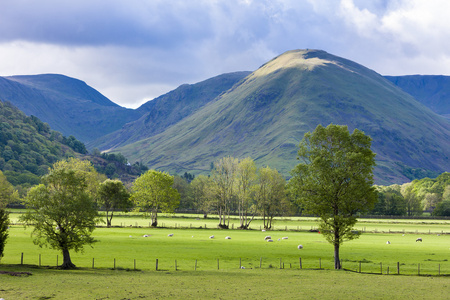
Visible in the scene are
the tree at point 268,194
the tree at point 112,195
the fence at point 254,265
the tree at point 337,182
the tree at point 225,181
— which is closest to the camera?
the fence at point 254,265

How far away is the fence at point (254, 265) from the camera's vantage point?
5406 centimetres

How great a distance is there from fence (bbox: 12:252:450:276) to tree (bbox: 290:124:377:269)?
4284 millimetres

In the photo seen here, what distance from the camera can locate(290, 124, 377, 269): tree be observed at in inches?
2226

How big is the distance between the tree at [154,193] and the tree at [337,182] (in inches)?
3310

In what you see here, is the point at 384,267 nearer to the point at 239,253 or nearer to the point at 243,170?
the point at 239,253

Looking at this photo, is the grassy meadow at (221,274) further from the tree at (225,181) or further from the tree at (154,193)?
the tree at (225,181)

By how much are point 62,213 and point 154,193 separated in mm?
85320

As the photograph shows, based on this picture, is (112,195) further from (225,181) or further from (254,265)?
(254,265)

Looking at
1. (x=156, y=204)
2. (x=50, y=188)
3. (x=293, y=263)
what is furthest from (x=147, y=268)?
(x=156, y=204)

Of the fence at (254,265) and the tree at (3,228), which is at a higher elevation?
the tree at (3,228)

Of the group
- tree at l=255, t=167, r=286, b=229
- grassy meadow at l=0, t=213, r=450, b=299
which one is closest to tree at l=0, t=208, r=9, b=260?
grassy meadow at l=0, t=213, r=450, b=299

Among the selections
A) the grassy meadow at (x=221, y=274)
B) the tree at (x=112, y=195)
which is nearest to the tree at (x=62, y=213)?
the grassy meadow at (x=221, y=274)

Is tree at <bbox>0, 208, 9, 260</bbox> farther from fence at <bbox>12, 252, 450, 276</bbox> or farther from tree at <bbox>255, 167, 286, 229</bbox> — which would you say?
tree at <bbox>255, 167, 286, 229</bbox>

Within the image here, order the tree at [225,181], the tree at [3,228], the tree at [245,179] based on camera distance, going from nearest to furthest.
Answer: the tree at [3,228] → the tree at [245,179] → the tree at [225,181]
